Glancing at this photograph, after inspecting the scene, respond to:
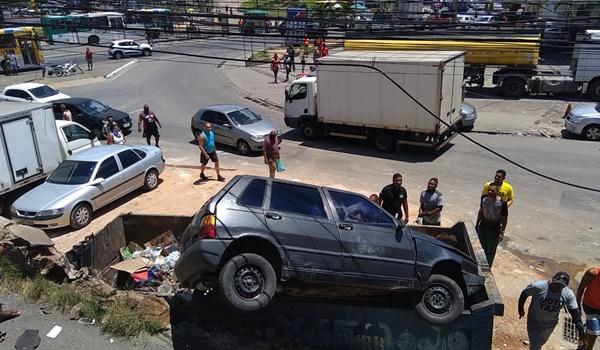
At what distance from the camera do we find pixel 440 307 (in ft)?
20.4

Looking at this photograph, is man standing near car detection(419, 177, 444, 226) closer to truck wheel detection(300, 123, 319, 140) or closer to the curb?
truck wheel detection(300, 123, 319, 140)

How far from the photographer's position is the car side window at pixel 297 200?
6203mm

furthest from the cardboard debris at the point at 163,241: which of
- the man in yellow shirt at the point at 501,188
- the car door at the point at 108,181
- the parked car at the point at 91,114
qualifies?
the parked car at the point at 91,114

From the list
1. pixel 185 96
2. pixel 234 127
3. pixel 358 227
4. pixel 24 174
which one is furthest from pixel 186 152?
pixel 358 227

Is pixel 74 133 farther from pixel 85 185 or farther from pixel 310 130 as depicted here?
pixel 310 130

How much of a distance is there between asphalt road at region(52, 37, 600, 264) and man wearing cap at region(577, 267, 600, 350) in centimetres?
369

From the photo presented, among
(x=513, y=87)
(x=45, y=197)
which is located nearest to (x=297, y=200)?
(x=45, y=197)

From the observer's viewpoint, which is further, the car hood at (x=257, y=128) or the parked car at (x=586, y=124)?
the parked car at (x=586, y=124)

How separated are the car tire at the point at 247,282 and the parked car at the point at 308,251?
0.4 inches

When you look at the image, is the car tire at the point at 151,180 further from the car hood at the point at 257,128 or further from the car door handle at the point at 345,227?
the car door handle at the point at 345,227

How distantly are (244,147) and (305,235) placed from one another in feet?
38.4

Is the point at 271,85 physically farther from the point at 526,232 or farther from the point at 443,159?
the point at 526,232

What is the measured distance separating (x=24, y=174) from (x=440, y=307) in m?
10.8

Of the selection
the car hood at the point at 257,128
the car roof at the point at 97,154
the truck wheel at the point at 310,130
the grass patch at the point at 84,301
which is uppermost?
the grass patch at the point at 84,301
